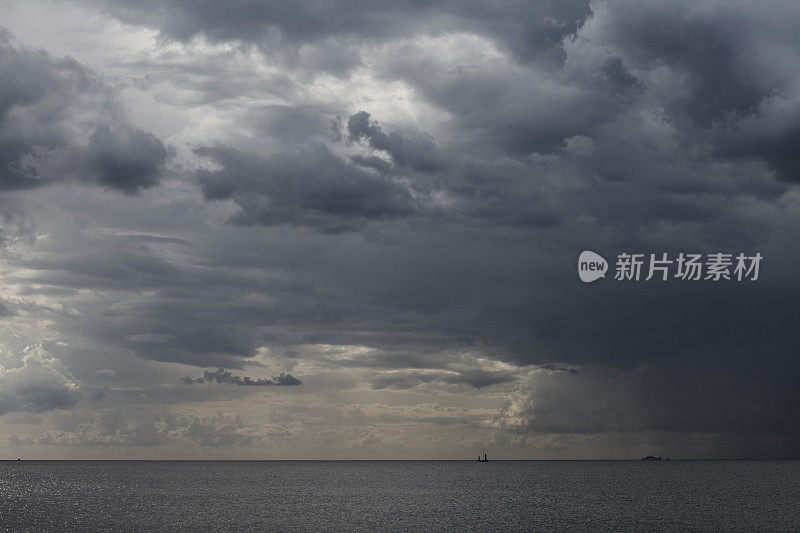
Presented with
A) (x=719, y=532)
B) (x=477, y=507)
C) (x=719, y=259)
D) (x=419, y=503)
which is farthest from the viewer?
(x=419, y=503)

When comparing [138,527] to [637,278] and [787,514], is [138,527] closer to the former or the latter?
[637,278]

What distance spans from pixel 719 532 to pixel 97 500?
14706 centimetres

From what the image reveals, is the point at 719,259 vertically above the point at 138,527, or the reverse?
the point at 719,259

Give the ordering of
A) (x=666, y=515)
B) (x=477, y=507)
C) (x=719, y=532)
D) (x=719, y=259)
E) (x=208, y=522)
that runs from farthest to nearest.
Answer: (x=477, y=507) → (x=666, y=515) → (x=208, y=522) → (x=719, y=532) → (x=719, y=259)

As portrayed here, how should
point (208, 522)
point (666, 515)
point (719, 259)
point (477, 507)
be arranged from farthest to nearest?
point (477, 507)
point (666, 515)
point (208, 522)
point (719, 259)

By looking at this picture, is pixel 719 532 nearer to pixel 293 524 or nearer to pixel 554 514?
pixel 554 514

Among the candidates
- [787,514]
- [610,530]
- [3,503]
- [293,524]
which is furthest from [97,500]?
[787,514]

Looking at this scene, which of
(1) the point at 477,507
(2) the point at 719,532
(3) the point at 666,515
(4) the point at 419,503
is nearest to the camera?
(2) the point at 719,532

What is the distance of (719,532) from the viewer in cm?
11825

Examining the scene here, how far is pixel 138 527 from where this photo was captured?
123 metres

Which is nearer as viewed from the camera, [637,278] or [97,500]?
[637,278]

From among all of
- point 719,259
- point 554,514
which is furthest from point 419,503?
point 719,259

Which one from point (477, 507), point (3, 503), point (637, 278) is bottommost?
point (3, 503)

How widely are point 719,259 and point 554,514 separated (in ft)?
255
